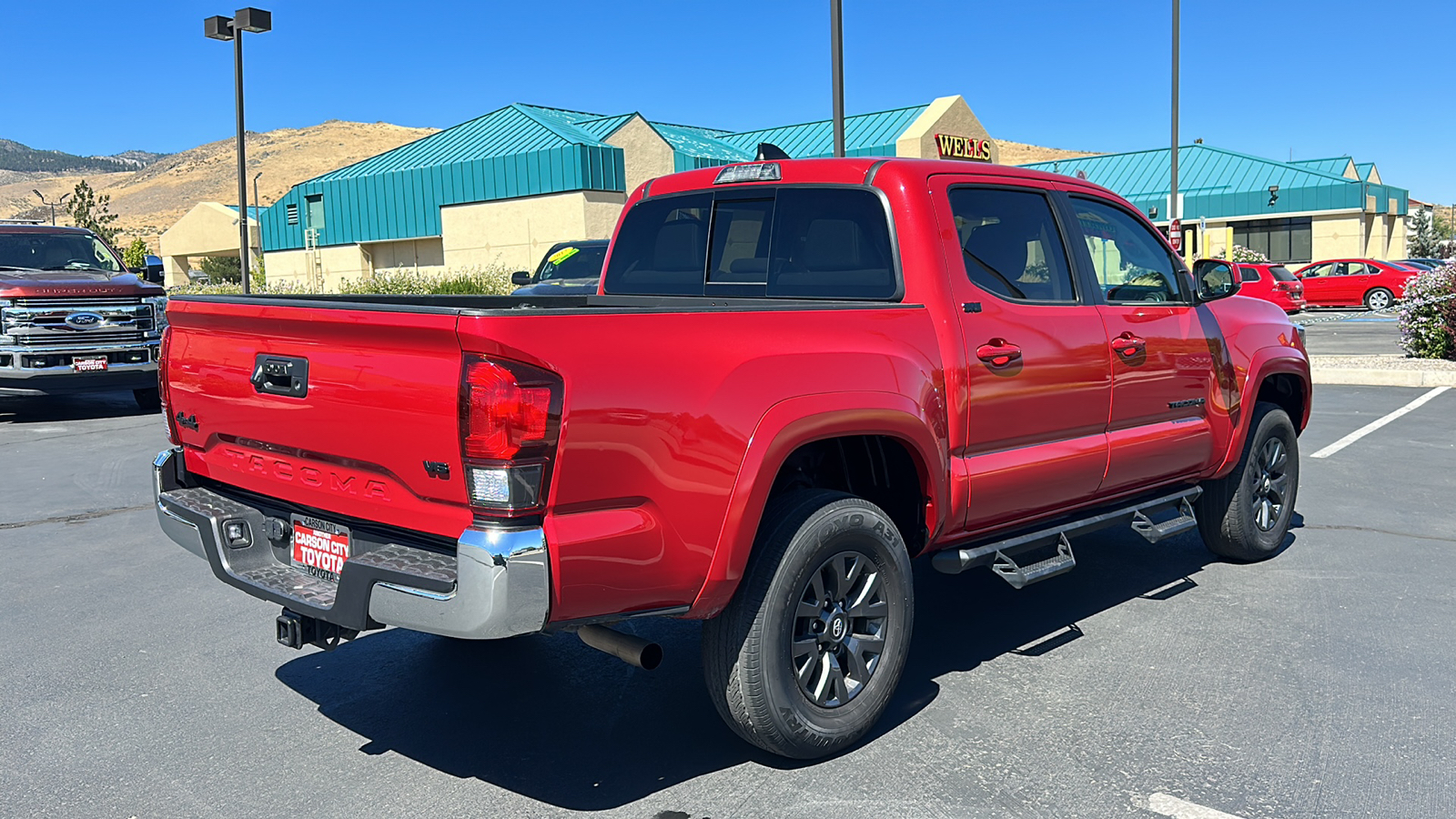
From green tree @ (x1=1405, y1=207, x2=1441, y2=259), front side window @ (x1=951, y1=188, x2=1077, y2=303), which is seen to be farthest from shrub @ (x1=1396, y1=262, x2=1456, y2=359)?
green tree @ (x1=1405, y1=207, x2=1441, y2=259)

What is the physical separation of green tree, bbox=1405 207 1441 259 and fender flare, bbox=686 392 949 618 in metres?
64.5

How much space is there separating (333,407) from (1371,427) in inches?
433

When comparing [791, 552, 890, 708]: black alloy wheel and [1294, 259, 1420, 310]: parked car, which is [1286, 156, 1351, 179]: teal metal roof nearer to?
[1294, 259, 1420, 310]: parked car

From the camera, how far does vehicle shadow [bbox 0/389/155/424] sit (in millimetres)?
14070

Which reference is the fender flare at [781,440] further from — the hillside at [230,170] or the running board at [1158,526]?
the hillside at [230,170]

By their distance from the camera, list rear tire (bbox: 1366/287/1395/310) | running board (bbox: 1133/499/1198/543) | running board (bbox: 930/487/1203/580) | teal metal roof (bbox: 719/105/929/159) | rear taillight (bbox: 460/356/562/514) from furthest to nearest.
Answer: teal metal roof (bbox: 719/105/929/159)
rear tire (bbox: 1366/287/1395/310)
running board (bbox: 1133/499/1198/543)
running board (bbox: 930/487/1203/580)
rear taillight (bbox: 460/356/562/514)

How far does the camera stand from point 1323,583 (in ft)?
20.1

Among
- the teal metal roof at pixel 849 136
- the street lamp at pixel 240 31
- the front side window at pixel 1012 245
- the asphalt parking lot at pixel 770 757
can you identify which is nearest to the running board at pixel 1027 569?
the asphalt parking lot at pixel 770 757

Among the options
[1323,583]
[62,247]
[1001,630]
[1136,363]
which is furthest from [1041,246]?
[62,247]

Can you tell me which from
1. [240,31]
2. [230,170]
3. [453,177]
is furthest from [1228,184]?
[230,170]

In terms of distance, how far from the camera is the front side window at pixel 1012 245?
4730mm

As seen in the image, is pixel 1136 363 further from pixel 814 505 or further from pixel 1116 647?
pixel 814 505

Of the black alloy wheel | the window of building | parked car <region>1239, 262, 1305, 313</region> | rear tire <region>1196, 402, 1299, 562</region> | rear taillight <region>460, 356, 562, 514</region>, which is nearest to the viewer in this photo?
rear taillight <region>460, 356, 562, 514</region>

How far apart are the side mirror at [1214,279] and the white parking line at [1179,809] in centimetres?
295
